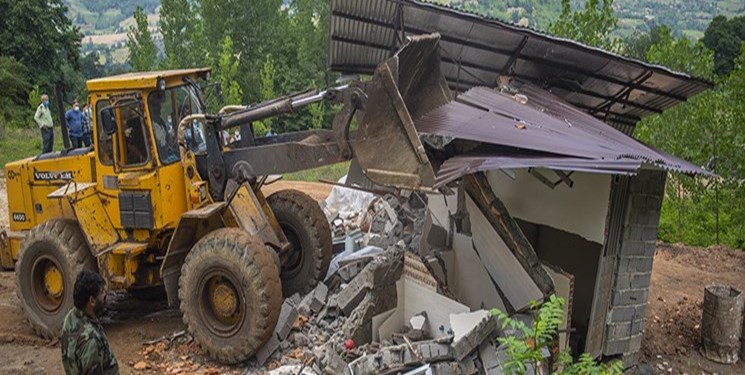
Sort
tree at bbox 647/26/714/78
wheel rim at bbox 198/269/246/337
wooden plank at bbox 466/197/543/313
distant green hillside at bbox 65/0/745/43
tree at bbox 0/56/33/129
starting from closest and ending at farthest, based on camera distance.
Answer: wooden plank at bbox 466/197/543/313
wheel rim at bbox 198/269/246/337
tree at bbox 647/26/714/78
tree at bbox 0/56/33/129
distant green hillside at bbox 65/0/745/43

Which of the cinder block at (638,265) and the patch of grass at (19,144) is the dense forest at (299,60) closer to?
the patch of grass at (19,144)

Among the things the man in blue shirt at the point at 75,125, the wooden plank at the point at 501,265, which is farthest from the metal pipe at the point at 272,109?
the man in blue shirt at the point at 75,125

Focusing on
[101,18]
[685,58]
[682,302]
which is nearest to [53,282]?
[682,302]

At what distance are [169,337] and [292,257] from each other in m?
1.79

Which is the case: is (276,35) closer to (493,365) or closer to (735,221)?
(735,221)

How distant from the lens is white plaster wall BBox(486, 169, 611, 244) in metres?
6.97

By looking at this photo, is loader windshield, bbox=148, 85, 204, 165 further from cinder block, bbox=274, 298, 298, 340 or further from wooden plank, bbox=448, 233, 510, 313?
wooden plank, bbox=448, 233, 510, 313

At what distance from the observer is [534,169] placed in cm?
713

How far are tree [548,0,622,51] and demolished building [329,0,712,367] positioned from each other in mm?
4598

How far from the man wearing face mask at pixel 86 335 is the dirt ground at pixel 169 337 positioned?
267 centimetres

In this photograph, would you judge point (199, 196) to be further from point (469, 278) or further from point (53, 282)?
point (469, 278)

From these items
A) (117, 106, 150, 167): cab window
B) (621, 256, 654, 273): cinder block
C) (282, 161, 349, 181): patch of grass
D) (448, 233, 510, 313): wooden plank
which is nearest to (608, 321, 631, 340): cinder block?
(621, 256, 654, 273): cinder block

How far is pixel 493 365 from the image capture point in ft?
19.3

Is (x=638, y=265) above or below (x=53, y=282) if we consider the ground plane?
above
